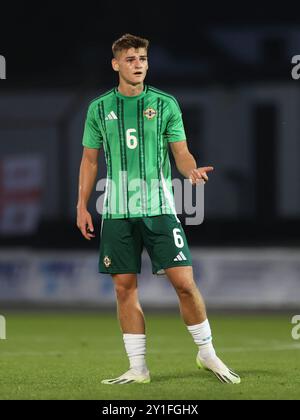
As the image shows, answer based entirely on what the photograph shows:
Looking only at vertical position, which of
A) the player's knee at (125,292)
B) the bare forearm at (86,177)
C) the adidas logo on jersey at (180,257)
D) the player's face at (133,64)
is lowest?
the player's knee at (125,292)

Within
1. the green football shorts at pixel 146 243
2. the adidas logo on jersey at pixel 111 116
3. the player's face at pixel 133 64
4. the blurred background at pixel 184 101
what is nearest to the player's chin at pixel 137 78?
the player's face at pixel 133 64

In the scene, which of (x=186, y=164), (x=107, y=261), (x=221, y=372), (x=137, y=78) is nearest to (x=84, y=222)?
(x=107, y=261)

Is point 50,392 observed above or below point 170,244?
below

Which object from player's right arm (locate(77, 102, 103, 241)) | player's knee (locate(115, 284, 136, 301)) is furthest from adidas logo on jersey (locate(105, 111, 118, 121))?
player's knee (locate(115, 284, 136, 301))

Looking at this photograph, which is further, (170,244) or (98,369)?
(98,369)

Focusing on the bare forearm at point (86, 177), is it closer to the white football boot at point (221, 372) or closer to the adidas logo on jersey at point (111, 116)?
the adidas logo on jersey at point (111, 116)

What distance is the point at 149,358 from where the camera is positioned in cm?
1148

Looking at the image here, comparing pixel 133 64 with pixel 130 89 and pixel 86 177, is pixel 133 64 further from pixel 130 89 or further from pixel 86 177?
pixel 86 177

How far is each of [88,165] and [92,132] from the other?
238 millimetres

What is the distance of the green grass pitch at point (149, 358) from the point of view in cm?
866

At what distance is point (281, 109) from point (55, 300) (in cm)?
2148

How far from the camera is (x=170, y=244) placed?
900cm

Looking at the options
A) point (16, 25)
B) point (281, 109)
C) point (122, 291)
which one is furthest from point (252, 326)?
point (16, 25)
